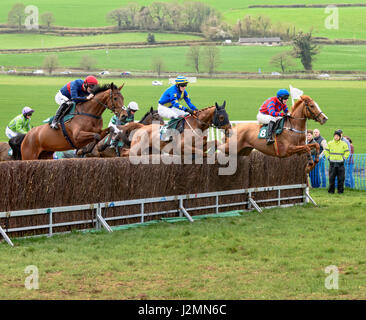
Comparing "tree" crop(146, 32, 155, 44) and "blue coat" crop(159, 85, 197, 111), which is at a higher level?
"tree" crop(146, 32, 155, 44)

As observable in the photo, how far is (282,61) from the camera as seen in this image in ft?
277

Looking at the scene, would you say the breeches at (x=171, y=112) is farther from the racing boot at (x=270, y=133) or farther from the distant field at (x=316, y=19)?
the distant field at (x=316, y=19)

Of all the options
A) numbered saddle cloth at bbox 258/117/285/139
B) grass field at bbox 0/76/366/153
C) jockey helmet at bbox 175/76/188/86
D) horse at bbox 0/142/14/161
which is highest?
jockey helmet at bbox 175/76/188/86

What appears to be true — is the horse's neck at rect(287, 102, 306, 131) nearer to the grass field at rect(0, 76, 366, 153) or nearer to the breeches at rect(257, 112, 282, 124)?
the breeches at rect(257, 112, 282, 124)

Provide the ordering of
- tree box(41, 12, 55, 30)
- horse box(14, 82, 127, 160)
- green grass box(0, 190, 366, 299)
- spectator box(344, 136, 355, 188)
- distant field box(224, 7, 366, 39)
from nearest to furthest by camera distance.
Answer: green grass box(0, 190, 366, 299), horse box(14, 82, 127, 160), spectator box(344, 136, 355, 188), tree box(41, 12, 55, 30), distant field box(224, 7, 366, 39)

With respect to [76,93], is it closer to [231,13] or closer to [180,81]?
[180,81]

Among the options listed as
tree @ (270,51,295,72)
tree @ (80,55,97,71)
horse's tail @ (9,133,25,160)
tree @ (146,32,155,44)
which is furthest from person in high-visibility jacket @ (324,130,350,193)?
tree @ (146,32,155,44)

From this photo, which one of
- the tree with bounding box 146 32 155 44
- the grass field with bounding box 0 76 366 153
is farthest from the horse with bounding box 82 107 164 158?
the tree with bounding box 146 32 155 44

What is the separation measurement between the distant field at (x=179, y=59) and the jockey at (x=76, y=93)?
6718 cm

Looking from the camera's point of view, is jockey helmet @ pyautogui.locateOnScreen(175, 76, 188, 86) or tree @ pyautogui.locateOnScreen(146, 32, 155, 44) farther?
tree @ pyautogui.locateOnScreen(146, 32, 155, 44)

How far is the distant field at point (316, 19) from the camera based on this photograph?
102156mm

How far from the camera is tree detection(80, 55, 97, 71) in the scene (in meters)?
77.6

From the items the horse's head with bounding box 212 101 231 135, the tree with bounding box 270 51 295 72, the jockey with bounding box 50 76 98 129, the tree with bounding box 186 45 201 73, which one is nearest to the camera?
the jockey with bounding box 50 76 98 129

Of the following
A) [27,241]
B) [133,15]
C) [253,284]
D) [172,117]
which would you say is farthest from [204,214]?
[133,15]
